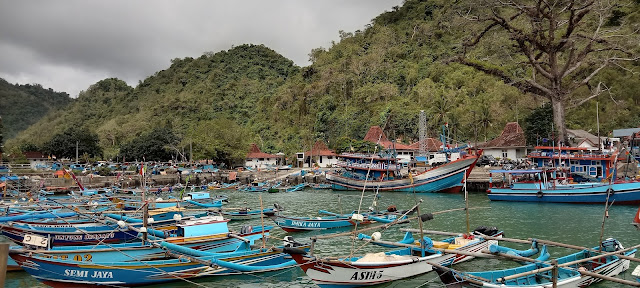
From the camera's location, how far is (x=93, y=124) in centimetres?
12050

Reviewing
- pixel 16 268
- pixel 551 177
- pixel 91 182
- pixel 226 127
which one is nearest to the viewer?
pixel 16 268

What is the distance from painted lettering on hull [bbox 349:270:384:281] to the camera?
12.4 meters

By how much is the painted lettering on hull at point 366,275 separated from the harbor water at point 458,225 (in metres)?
0.81

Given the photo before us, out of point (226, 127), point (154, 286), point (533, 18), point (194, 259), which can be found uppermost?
point (533, 18)

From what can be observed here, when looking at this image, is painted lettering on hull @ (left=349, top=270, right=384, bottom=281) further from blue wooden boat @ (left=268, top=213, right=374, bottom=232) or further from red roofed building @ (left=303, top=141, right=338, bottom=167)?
red roofed building @ (left=303, top=141, right=338, bottom=167)

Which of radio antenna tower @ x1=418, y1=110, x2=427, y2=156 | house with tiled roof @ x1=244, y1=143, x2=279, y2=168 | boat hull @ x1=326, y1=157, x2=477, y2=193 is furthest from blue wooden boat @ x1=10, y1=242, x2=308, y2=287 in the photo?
house with tiled roof @ x1=244, y1=143, x2=279, y2=168

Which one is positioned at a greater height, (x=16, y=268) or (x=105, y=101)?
→ (x=105, y=101)

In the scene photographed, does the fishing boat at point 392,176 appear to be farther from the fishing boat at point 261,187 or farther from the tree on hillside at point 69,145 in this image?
the tree on hillside at point 69,145

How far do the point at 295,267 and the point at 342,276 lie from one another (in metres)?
3.43

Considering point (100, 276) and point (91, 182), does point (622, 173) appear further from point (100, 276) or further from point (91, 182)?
point (91, 182)

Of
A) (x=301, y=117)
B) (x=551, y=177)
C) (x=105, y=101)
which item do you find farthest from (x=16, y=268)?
(x=105, y=101)

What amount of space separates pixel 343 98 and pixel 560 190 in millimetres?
52257

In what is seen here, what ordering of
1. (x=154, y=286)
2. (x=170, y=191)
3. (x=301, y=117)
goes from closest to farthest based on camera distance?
Answer: (x=154, y=286)
(x=170, y=191)
(x=301, y=117)

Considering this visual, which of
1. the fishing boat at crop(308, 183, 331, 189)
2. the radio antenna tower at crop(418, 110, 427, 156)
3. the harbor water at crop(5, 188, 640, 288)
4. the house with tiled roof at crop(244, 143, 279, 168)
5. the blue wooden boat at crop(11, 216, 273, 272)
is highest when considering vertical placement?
the radio antenna tower at crop(418, 110, 427, 156)
